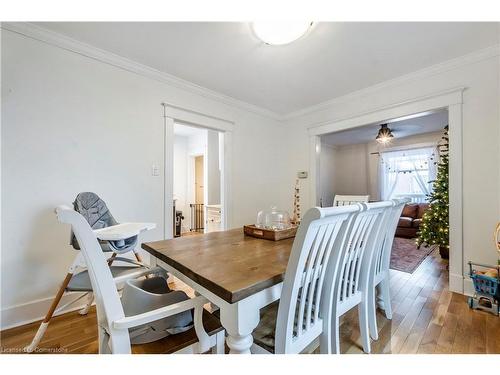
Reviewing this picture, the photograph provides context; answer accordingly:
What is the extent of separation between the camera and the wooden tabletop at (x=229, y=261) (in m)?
0.78

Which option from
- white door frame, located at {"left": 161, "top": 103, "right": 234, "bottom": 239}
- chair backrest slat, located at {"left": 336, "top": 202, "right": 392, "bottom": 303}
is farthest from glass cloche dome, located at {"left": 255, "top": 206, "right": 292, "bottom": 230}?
white door frame, located at {"left": 161, "top": 103, "right": 234, "bottom": 239}

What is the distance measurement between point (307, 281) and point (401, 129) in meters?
5.27

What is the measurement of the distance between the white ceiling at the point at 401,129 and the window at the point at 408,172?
0.49 meters

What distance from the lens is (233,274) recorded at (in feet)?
2.85

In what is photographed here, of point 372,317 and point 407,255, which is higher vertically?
point 372,317

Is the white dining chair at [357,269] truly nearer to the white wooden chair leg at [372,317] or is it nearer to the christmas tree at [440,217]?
the white wooden chair leg at [372,317]

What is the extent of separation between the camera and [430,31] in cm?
180

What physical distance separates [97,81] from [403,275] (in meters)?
3.94

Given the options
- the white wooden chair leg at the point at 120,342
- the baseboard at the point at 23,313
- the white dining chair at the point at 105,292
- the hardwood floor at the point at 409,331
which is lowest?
the hardwood floor at the point at 409,331

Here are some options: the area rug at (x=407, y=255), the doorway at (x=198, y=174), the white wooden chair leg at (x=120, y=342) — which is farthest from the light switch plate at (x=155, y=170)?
the doorway at (x=198, y=174)

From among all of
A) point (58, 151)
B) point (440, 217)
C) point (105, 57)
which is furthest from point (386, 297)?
point (105, 57)

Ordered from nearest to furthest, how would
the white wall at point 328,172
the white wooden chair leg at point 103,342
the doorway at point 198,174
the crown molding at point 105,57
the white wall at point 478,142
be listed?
the white wooden chair leg at point 103,342, the crown molding at point 105,57, the white wall at point 478,142, the doorway at point 198,174, the white wall at point 328,172

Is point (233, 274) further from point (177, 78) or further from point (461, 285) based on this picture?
point (461, 285)
